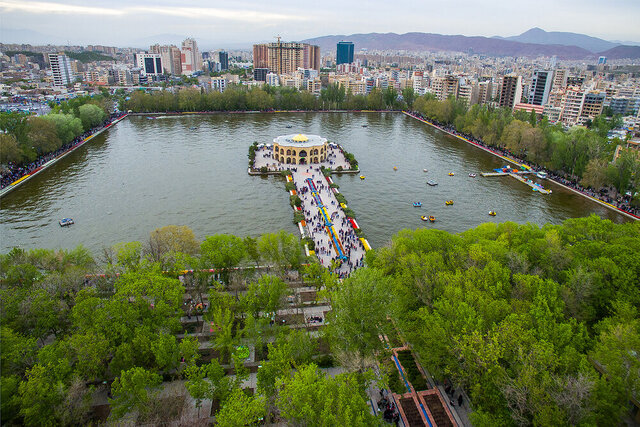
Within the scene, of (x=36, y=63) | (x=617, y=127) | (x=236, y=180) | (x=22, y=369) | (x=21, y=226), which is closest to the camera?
(x=22, y=369)

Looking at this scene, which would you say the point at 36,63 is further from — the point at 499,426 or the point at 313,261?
the point at 499,426

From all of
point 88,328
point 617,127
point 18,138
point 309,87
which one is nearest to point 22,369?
point 88,328

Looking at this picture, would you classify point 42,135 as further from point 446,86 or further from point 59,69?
point 59,69

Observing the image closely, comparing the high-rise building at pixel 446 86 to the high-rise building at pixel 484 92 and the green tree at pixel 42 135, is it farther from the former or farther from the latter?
the green tree at pixel 42 135

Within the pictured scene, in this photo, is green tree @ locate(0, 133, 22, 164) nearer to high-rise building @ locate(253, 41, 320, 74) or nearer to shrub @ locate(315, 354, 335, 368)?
shrub @ locate(315, 354, 335, 368)

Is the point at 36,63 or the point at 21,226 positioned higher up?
the point at 36,63

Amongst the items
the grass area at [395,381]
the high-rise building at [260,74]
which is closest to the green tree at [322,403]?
the grass area at [395,381]
